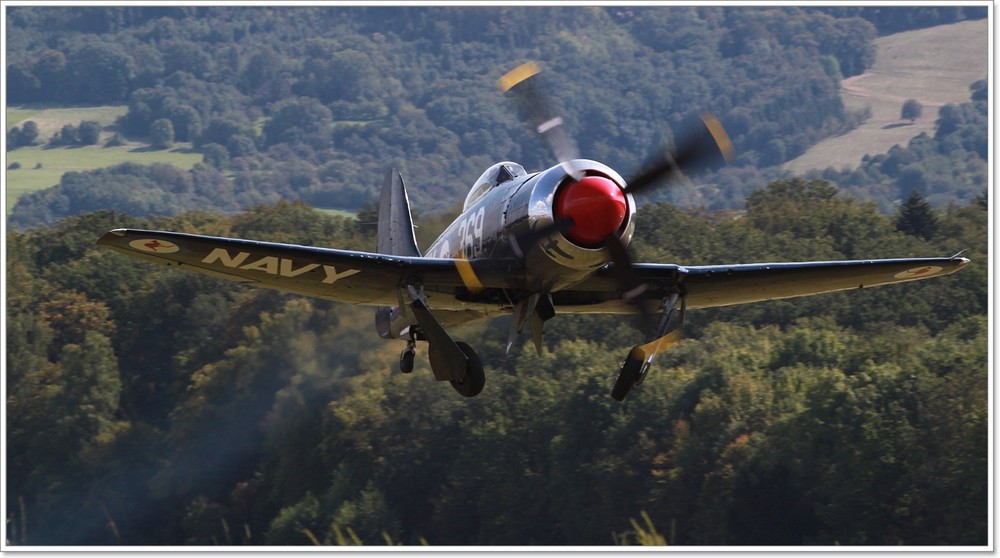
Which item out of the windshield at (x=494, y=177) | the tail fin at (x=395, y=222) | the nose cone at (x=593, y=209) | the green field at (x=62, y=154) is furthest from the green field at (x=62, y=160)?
the nose cone at (x=593, y=209)

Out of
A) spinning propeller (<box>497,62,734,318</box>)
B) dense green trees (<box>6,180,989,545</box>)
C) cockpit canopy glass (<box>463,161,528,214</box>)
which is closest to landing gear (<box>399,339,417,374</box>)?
cockpit canopy glass (<box>463,161,528,214</box>)

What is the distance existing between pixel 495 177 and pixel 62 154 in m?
136

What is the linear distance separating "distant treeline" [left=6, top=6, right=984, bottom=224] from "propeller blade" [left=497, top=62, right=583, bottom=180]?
99211 millimetres

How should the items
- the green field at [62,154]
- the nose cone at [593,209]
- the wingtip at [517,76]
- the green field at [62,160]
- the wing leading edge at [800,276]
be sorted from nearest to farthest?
the nose cone at [593,209]
the wingtip at [517,76]
the wing leading edge at [800,276]
the green field at [62,160]
the green field at [62,154]

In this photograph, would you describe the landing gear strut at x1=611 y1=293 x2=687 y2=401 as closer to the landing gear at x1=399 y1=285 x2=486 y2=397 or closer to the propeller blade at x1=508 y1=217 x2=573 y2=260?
the landing gear at x1=399 y1=285 x2=486 y2=397

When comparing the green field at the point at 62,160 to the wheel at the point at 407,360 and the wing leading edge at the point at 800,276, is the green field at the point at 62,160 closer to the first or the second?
the wheel at the point at 407,360

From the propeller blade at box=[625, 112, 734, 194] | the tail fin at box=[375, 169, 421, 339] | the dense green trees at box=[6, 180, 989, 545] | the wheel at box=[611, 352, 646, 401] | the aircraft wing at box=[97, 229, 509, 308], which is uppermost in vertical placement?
the propeller blade at box=[625, 112, 734, 194]

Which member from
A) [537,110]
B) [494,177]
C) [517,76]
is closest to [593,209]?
[537,110]

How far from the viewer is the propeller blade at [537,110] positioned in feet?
45.5

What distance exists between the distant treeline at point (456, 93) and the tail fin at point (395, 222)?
9312cm

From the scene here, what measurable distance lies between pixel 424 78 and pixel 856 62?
54689 mm

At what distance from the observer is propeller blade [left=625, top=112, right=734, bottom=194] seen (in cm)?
1373

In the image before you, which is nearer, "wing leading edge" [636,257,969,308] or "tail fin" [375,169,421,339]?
"wing leading edge" [636,257,969,308]

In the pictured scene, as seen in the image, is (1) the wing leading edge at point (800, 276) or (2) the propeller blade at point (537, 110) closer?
(2) the propeller blade at point (537, 110)
